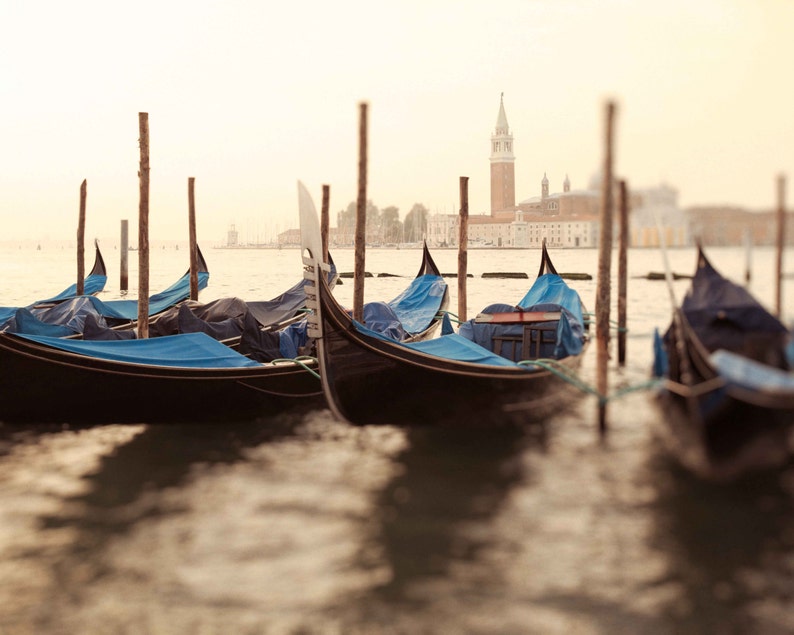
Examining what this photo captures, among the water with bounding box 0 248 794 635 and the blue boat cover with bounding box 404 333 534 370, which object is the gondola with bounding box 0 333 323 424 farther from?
the blue boat cover with bounding box 404 333 534 370

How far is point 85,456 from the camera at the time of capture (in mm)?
5094

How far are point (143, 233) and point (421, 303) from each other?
9.88 feet

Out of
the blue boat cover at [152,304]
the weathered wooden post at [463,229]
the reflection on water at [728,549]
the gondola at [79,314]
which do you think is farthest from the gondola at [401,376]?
the blue boat cover at [152,304]

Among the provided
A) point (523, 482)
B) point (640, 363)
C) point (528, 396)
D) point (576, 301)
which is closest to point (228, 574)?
point (523, 482)

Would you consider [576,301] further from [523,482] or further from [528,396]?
[523,482]

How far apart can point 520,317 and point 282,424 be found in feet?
6.01

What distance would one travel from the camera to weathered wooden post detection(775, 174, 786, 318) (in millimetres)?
5414

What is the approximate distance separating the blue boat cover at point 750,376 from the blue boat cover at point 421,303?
477 cm

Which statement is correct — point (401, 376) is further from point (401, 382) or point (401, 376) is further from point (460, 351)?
point (460, 351)

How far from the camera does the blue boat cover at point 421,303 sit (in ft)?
26.3

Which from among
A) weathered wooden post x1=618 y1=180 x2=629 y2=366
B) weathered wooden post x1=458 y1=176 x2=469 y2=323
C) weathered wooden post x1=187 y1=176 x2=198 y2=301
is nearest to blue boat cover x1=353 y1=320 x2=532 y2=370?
weathered wooden post x1=618 y1=180 x2=629 y2=366

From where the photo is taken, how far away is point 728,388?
320 cm

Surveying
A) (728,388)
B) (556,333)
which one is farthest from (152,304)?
(728,388)

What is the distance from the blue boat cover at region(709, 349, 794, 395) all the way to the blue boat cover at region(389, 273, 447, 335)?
4767 millimetres
